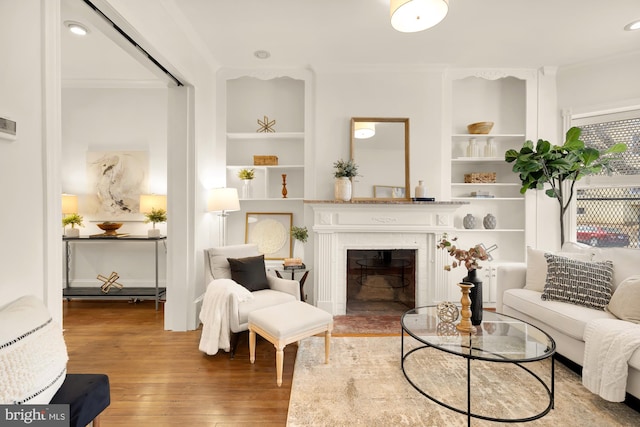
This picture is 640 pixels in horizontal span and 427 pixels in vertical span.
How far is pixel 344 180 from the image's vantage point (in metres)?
3.48

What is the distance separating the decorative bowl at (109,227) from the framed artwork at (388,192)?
3.29 metres

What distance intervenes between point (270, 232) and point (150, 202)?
1572 millimetres

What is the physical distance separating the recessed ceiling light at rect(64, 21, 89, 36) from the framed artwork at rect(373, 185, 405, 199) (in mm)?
3298

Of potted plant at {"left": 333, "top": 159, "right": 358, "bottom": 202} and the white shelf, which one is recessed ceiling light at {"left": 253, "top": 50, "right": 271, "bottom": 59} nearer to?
the white shelf

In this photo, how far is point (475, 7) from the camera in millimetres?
2592

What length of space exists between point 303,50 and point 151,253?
3.25 m

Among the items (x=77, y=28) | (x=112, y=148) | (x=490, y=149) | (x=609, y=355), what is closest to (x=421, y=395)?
(x=609, y=355)

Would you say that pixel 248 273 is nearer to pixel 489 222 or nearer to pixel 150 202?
pixel 150 202

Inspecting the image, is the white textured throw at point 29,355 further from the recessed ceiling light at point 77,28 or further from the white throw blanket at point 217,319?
the recessed ceiling light at point 77,28

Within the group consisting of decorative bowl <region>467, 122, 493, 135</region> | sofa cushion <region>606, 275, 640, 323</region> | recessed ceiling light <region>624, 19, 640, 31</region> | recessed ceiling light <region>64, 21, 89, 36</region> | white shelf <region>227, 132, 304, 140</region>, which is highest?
recessed ceiling light <region>624, 19, 640, 31</region>

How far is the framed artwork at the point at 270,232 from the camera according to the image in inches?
154

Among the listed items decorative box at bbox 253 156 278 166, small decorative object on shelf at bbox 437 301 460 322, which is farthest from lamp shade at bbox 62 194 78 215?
small decorative object on shelf at bbox 437 301 460 322

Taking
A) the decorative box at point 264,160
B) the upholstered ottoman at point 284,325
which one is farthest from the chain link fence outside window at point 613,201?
the decorative box at point 264,160

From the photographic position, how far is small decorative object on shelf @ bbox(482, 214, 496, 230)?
377 cm
